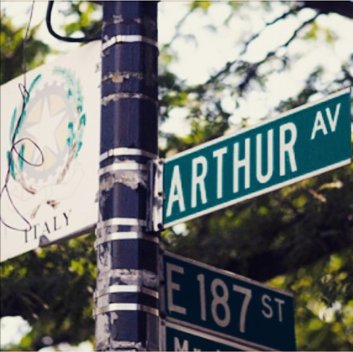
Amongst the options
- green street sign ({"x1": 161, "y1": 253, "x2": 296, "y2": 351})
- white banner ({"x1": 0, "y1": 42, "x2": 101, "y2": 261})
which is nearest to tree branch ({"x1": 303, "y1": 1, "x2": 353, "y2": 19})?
white banner ({"x1": 0, "y1": 42, "x2": 101, "y2": 261})

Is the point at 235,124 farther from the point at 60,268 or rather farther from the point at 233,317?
the point at 233,317

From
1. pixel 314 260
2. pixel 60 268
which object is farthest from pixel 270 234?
pixel 60 268

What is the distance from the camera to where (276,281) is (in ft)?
33.9

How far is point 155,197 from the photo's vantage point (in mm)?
4555

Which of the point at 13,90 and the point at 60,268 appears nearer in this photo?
the point at 13,90

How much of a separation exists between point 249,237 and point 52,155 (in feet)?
14.6

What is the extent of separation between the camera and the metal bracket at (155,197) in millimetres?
4500

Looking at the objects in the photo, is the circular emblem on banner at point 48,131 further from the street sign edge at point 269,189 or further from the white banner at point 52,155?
the street sign edge at point 269,189

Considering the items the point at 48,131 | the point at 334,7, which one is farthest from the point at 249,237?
the point at 48,131

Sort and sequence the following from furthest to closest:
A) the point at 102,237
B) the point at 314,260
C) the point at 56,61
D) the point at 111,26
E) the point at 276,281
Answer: the point at 276,281
the point at 314,260
the point at 56,61
the point at 111,26
the point at 102,237

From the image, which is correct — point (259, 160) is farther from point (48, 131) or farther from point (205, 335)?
point (48, 131)

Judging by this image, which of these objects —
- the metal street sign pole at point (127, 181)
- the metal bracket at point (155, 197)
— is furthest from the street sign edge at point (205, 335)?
the metal bracket at point (155, 197)

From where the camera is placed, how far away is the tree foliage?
9.30m

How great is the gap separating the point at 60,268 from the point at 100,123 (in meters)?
5.38
